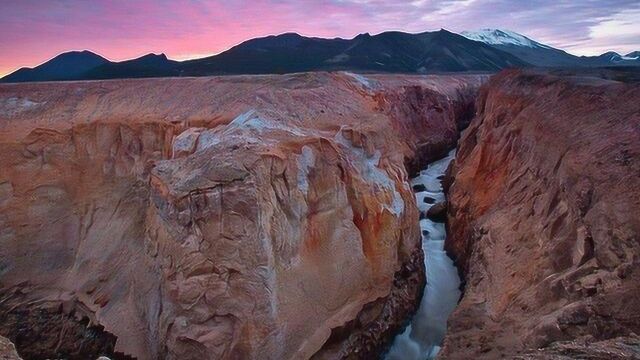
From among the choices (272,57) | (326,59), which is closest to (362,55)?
(326,59)

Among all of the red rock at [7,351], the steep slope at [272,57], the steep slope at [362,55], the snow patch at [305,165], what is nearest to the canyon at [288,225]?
the snow patch at [305,165]

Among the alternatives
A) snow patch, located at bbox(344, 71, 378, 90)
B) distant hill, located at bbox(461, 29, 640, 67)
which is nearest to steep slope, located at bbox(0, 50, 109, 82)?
snow patch, located at bbox(344, 71, 378, 90)

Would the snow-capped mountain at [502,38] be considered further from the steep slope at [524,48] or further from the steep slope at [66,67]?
the steep slope at [66,67]

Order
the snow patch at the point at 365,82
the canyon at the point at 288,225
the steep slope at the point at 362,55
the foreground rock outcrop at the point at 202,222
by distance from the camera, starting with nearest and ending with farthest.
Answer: the canyon at the point at 288,225
the foreground rock outcrop at the point at 202,222
the snow patch at the point at 365,82
the steep slope at the point at 362,55

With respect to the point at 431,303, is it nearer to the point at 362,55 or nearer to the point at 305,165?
the point at 305,165

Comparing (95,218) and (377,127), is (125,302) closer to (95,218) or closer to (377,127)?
(95,218)

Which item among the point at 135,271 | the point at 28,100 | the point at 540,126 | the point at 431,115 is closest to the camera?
the point at 135,271

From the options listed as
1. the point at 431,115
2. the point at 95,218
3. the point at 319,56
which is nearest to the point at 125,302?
the point at 95,218
